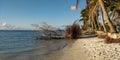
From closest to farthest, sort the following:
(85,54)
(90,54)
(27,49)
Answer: (90,54) → (85,54) → (27,49)

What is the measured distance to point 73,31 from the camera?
110 feet

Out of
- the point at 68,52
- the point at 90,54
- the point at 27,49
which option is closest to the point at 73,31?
the point at 27,49

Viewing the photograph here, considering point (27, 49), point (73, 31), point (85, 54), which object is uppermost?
point (73, 31)

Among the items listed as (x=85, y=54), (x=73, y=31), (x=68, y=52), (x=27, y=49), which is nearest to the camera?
(x=85, y=54)

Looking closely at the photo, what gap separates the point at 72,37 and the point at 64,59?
73.7ft

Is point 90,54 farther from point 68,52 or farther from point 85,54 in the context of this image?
point 68,52

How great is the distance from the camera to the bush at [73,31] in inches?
1309

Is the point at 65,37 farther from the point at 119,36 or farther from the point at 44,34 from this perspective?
the point at 119,36

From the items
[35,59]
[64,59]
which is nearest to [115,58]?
[64,59]

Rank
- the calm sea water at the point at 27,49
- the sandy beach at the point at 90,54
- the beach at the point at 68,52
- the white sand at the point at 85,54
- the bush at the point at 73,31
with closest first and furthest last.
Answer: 1. the sandy beach at the point at 90,54
2. the white sand at the point at 85,54
3. the beach at the point at 68,52
4. the calm sea water at the point at 27,49
5. the bush at the point at 73,31

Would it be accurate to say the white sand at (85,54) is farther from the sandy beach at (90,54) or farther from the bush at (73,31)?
the bush at (73,31)

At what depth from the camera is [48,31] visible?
111 ft

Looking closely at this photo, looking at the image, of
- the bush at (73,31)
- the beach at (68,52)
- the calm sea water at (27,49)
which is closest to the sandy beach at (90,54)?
the beach at (68,52)

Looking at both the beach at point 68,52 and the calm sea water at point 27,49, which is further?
the calm sea water at point 27,49
